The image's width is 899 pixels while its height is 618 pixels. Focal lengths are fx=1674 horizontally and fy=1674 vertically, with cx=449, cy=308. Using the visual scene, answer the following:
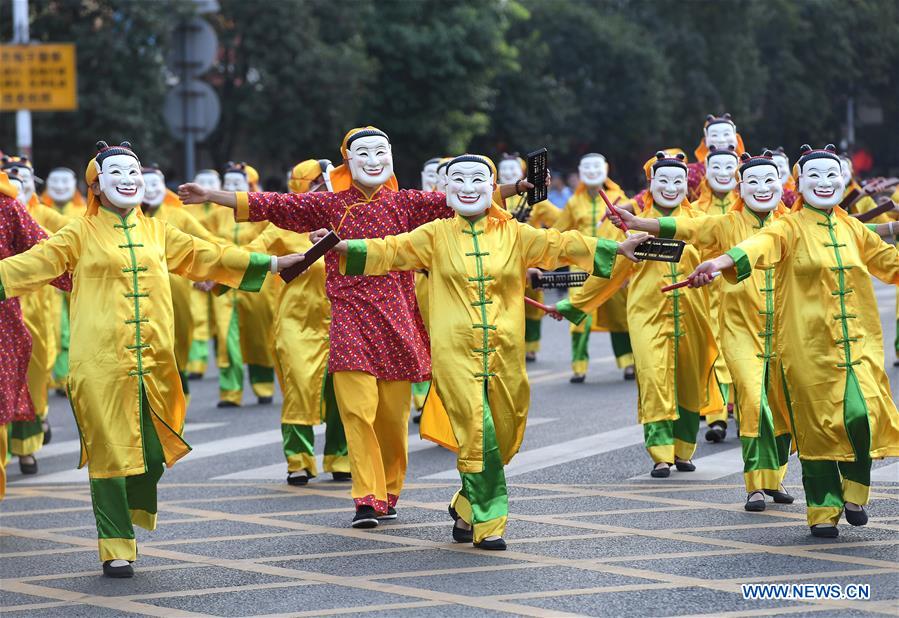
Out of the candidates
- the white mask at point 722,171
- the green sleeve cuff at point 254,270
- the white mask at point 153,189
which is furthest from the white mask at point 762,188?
the white mask at point 153,189

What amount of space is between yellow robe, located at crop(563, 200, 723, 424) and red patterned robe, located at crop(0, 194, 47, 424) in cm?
337

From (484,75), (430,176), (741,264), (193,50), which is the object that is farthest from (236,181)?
(484,75)

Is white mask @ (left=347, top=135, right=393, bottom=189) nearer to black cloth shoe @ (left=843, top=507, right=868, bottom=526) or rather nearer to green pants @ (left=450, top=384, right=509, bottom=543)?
green pants @ (left=450, top=384, right=509, bottom=543)

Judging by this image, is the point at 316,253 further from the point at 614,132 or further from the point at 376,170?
the point at 614,132

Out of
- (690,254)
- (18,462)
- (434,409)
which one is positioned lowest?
(18,462)

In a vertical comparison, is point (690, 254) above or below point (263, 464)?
above

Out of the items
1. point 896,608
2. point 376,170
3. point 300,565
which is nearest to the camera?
point 896,608

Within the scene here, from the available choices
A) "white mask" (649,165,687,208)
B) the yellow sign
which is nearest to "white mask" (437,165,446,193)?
"white mask" (649,165,687,208)

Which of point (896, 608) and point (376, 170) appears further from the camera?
point (376, 170)

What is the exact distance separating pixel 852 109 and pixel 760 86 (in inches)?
576

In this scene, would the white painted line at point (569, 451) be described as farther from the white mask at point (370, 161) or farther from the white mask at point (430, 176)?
the white mask at point (430, 176)

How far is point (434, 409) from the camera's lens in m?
8.69

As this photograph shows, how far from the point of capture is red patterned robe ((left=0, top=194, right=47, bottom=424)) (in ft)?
31.0

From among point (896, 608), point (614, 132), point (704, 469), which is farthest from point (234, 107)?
point (896, 608)
